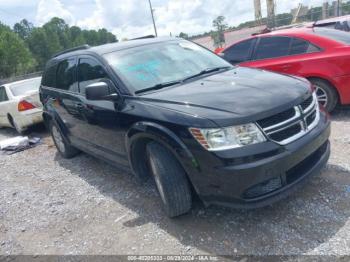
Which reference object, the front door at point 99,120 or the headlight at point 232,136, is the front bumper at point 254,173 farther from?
the front door at point 99,120

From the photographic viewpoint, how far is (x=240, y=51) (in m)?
6.59

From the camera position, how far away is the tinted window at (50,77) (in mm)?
5518

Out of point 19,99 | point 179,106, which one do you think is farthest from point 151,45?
point 19,99

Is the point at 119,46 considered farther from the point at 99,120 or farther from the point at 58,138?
the point at 58,138

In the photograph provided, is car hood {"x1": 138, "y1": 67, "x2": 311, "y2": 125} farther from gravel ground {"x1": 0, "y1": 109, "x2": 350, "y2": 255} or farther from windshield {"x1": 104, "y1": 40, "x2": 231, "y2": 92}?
gravel ground {"x1": 0, "y1": 109, "x2": 350, "y2": 255}

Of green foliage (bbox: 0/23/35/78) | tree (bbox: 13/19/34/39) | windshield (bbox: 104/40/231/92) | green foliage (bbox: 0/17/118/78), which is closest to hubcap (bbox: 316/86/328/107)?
windshield (bbox: 104/40/231/92)

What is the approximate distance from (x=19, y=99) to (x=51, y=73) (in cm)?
244

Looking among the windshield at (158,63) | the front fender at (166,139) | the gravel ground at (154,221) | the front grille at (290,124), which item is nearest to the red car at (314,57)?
the gravel ground at (154,221)

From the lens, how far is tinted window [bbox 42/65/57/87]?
552 cm

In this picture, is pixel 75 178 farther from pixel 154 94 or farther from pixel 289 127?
pixel 289 127

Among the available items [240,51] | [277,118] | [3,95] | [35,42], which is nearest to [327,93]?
[240,51]

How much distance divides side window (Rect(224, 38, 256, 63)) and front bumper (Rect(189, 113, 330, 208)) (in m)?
3.66

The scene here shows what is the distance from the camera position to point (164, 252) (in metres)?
2.99

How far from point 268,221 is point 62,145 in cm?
399
